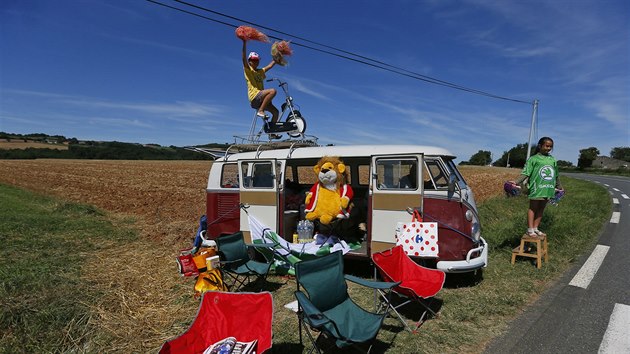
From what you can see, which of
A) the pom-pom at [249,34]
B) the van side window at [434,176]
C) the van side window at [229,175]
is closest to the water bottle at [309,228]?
→ the van side window at [229,175]

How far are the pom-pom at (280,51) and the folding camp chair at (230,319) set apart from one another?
17.5 ft

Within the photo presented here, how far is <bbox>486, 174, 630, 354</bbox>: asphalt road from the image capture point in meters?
3.80

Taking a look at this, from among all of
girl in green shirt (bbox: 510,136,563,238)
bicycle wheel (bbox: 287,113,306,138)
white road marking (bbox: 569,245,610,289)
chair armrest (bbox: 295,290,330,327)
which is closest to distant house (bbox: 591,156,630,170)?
white road marking (bbox: 569,245,610,289)

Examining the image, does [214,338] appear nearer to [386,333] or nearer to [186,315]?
[186,315]

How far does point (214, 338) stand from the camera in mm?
3527

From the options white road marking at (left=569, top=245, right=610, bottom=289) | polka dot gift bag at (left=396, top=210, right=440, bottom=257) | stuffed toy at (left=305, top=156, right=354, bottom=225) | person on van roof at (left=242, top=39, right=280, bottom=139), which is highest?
person on van roof at (left=242, top=39, right=280, bottom=139)

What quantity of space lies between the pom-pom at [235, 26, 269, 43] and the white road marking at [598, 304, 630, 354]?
6.80m

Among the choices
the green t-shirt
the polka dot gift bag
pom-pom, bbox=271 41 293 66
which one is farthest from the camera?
pom-pom, bbox=271 41 293 66

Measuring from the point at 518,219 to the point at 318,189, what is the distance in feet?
20.3

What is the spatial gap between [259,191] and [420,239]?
3.27 meters

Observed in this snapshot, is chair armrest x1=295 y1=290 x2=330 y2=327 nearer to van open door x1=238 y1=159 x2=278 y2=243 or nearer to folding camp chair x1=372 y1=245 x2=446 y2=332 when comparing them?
folding camp chair x1=372 y1=245 x2=446 y2=332

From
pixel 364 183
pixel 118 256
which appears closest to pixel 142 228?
pixel 118 256

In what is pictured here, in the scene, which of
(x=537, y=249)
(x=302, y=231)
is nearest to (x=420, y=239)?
(x=302, y=231)

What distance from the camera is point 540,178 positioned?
6234 millimetres
